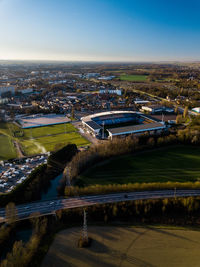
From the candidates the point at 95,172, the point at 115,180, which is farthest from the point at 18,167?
the point at 115,180

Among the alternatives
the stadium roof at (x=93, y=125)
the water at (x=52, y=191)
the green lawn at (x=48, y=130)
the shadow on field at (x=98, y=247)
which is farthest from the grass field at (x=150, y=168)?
the green lawn at (x=48, y=130)

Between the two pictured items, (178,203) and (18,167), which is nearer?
(178,203)

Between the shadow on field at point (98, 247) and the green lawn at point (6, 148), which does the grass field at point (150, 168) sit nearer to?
the shadow on field at point (98, 247)

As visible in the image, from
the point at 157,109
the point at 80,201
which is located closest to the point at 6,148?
the point at 80,201

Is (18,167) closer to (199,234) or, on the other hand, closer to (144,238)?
(144,238)

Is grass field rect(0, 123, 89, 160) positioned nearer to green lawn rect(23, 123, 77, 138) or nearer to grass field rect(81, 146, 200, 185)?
green lawn rect(23, 123, 77, 138)

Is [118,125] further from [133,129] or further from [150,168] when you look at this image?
[150,168]
